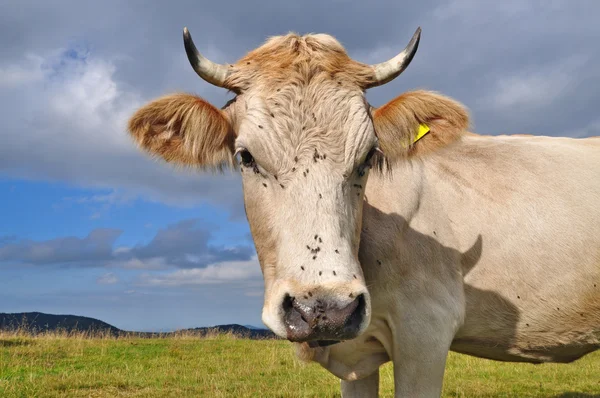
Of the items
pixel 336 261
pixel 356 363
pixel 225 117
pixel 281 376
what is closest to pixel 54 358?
pixel 281 376

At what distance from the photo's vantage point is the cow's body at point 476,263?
5.23 metres

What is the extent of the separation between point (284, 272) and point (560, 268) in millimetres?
3616

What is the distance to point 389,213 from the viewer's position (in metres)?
5.45

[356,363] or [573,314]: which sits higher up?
[573,314]

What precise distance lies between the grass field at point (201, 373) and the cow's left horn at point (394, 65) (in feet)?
15.6

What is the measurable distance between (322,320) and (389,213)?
225 cm

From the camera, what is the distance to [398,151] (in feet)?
16.7

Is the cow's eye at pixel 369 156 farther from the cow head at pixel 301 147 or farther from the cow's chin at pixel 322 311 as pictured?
the cow's chin at pixel 322 311

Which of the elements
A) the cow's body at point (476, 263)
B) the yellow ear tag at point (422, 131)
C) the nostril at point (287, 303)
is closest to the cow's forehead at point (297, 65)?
the yellow ear tag at point (422, 131)

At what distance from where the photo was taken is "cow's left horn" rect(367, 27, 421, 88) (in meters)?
4.70

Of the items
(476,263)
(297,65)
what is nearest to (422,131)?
(297,65)

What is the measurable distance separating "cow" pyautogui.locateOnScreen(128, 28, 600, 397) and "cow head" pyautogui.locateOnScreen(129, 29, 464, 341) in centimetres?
1

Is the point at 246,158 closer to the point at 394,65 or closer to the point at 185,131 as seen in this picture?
the point at 185,131

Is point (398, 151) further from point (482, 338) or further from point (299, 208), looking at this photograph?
point (482, 338)
